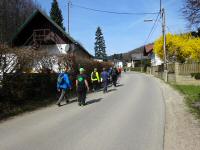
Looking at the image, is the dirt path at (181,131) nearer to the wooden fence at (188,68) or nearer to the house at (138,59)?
the wooden fence at (188,68)

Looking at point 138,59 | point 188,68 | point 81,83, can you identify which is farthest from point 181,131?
point 138,59

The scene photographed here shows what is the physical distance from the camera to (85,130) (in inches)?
406

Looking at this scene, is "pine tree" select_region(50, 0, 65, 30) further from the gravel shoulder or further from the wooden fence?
the gravel shoulder

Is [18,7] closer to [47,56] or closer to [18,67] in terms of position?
[47,56]

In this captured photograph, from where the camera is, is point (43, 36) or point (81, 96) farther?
point (43, 36)

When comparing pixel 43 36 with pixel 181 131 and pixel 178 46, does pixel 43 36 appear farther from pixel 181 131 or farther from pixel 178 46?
pixel 178 46

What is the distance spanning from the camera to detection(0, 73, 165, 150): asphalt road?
27.9 feet

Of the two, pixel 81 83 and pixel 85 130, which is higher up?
pixel 81 83

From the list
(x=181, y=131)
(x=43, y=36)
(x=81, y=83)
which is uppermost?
(x=43, y=36)

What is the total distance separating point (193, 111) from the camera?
14.9 metres

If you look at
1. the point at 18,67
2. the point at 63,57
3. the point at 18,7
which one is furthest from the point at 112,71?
the point at 18,7

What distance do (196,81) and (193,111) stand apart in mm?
22493

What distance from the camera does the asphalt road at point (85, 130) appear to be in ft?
27.9

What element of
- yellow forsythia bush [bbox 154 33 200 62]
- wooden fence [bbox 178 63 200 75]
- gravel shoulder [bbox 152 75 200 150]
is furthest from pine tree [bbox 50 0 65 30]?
gravel shoulder [bbox 152 75 200 150]
